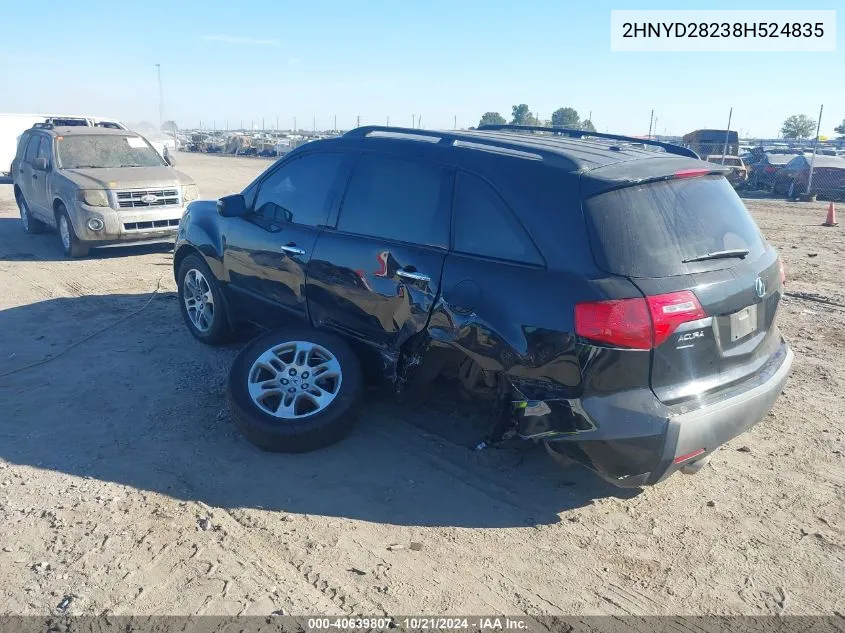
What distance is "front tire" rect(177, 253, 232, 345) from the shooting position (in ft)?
19.1

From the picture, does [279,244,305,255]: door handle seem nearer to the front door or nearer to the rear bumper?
the front door

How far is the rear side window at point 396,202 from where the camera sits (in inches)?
156

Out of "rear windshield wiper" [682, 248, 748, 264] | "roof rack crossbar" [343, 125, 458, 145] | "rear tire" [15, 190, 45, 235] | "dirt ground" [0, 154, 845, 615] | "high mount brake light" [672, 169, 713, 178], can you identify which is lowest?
"dirt ground" [0, 154, 845, 615]

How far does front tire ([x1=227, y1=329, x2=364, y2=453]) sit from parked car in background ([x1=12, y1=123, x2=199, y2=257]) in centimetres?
636

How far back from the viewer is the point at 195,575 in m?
3.14

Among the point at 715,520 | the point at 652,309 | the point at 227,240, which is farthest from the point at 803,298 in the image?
the point at 227,240

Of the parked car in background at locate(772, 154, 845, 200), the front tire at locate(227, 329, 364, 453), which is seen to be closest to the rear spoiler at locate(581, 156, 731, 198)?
the front tire at locate(227, 329, 364, 453)

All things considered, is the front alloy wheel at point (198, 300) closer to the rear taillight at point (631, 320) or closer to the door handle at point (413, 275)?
the door handle at point (413, 275)

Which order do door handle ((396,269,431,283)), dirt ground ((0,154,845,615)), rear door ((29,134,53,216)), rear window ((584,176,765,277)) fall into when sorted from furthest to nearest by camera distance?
1. rear door ((29,134,53,216))
2. door handle ((396,269,431,283))
3. rear window ((584,176,765,277))
4. dirt ground ((0,154,845,615))

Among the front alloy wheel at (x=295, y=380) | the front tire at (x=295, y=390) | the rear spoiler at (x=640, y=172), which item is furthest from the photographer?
the front alloy wheel at (x=295, y=380)

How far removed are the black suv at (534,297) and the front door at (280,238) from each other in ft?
0.09

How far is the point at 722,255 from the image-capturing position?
353 centimetres

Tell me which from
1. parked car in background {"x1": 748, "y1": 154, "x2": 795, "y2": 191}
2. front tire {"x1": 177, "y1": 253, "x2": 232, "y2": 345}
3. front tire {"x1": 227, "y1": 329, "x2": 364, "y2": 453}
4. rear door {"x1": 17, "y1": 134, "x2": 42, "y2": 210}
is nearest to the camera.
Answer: front tire {"x1": 227, "y1": 329, "x2": 364, "y2": 453}

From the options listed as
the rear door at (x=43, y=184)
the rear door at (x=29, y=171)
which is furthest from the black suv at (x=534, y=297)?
the rear door at (x=29, y=171)
